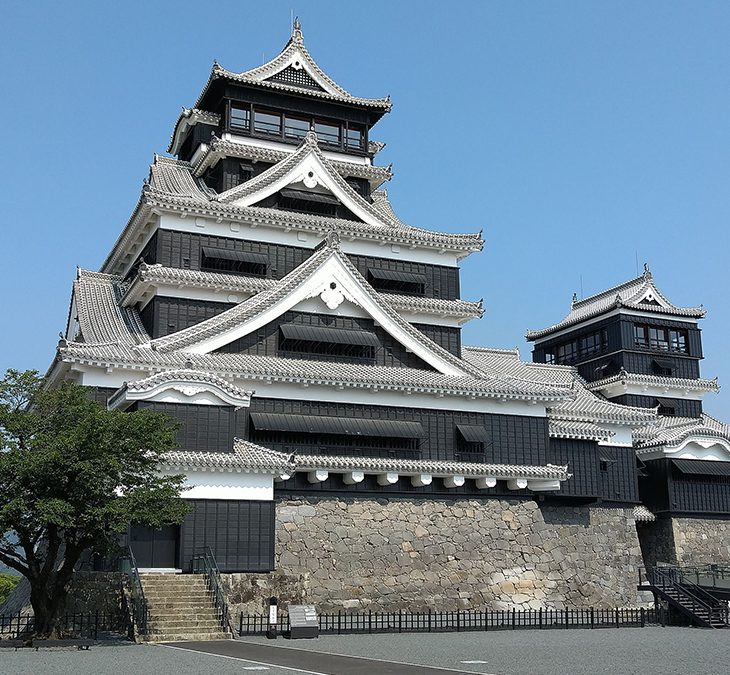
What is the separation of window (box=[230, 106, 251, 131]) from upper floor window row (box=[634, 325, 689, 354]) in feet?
83.6

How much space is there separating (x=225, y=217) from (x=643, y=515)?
1025 inches

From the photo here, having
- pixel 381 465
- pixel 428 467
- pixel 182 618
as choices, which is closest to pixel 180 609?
pixel 182 618

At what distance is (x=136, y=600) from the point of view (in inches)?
917

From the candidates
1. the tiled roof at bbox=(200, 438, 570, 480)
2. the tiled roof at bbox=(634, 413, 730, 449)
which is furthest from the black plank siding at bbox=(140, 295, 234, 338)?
the tiled roof at bbox=(634, 413, 730, 449)

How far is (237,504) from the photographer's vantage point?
27.1 metres

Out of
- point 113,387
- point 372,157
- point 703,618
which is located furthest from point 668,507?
point 113,387

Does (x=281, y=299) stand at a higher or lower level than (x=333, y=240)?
lower

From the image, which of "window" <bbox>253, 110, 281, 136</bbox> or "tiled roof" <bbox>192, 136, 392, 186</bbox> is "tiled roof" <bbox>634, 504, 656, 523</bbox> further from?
"window" <bbox>253, 110, 281, 136</bbox>

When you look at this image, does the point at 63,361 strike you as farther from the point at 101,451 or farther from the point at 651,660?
the point at 651,660

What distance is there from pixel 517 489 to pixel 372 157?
18.2 meters

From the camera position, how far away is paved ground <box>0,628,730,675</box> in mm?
17156

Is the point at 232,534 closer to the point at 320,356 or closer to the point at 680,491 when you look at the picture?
the point at 320,356

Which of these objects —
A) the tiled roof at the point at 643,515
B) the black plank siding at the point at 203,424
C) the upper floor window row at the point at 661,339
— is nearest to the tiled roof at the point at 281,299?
the black plank siding at the point at 203,424

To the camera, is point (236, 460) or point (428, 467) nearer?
point (236, 460)
